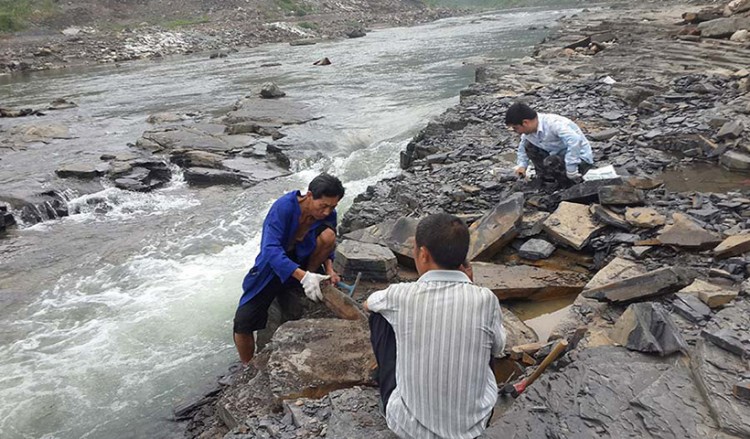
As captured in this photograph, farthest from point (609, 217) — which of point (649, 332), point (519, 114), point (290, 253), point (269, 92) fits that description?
point (269, 92)

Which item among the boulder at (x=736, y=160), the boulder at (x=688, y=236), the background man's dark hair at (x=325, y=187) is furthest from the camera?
the boulder at (x=736, y=160)

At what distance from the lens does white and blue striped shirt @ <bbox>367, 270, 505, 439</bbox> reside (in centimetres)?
258

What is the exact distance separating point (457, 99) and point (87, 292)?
474 inches

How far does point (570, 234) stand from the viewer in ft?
17.4

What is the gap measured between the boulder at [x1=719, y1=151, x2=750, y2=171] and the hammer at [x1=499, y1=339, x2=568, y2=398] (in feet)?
16.0

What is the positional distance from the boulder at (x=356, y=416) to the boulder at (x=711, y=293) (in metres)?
2.42

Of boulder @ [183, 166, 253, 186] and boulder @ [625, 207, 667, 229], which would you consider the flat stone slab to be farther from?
boulder @ [183, 166, 253, 186]

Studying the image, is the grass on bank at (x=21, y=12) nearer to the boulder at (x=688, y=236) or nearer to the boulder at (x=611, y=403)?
the boulder at (x=688, y=236)

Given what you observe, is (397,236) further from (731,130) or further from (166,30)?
(166,30)

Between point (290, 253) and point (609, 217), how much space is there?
10.5 ft

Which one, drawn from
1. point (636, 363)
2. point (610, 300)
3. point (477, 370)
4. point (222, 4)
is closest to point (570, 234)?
point (610, 300)

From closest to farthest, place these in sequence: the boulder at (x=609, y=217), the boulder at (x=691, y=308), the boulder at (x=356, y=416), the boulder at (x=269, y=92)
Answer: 1. the boulder at (x=356, y=416)
2. the boulder at (x=691, y=308)
3. the boulder at (x=609, y=217)
4. the boulder at (x=269, y=92)

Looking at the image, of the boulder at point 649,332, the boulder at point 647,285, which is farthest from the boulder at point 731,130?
the boulder at point 649,332

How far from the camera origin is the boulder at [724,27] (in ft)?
55.1
